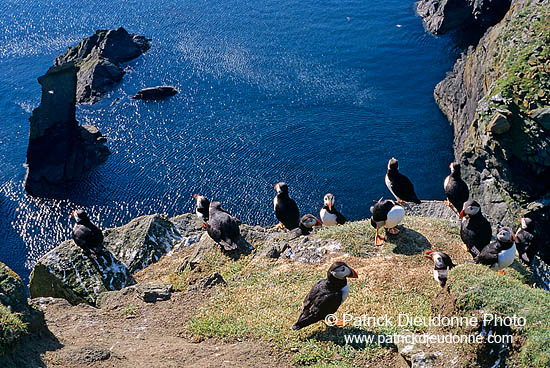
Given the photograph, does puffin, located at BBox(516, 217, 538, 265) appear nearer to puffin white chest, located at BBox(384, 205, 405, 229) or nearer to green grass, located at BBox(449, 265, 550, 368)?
puffin white chest, located at BBox(384, 205, 405, 229)

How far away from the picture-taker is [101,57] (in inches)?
3152

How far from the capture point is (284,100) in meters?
67.9

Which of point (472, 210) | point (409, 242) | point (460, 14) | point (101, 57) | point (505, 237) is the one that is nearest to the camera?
point (505, 237)

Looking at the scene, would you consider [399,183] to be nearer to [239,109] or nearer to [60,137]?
[239,109]

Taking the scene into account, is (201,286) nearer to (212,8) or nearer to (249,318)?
(249,318)

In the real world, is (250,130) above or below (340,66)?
below

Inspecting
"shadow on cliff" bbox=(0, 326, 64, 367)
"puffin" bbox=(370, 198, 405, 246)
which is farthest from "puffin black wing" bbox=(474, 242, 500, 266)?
"shadow on cliff" bbox=(0, 326, 64, 367)

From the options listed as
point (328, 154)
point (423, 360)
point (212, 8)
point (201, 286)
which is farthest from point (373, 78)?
point (423, 360)

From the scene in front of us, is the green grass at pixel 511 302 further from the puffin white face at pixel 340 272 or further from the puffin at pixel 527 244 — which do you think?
the puffin at pixel 527 244

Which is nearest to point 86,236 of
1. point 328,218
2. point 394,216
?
point 328,218

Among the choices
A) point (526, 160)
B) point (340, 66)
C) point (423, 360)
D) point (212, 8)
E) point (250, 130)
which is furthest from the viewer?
point (212, 8)

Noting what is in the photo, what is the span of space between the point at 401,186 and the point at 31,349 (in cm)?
1679

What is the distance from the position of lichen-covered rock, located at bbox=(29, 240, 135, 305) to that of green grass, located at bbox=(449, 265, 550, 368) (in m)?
14.4

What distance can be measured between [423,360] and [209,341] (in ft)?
20.5
